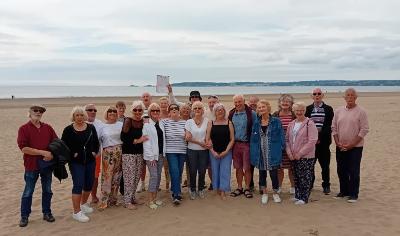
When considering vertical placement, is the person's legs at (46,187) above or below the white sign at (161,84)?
below

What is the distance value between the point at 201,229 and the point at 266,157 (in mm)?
1783

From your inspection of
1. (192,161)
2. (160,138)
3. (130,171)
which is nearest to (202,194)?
(192,161)

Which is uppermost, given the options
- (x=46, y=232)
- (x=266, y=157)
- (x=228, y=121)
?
(x=228, y=121)

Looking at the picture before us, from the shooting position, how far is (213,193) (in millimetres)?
7867

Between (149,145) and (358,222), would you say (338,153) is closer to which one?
(358,222)

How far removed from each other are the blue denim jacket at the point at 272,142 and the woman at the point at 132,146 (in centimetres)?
192

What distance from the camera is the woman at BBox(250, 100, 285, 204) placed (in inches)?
277

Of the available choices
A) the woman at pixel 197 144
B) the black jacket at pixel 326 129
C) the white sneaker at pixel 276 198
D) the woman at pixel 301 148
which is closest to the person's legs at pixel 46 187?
the woman at pixel 197 144

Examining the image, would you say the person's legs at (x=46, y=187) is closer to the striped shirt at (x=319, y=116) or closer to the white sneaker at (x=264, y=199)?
the white sneaker at (x=264, y=199)

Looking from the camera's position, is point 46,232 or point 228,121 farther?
point 228,121

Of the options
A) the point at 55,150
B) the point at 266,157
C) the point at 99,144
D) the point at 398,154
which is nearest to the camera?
the point at 55,150

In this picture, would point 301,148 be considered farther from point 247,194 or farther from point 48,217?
point 48,217

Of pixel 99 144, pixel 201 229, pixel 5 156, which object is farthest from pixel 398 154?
pixel 5 156

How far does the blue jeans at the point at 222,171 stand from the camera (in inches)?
292
